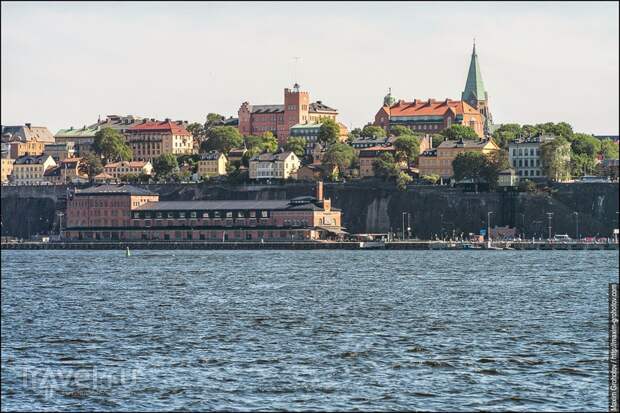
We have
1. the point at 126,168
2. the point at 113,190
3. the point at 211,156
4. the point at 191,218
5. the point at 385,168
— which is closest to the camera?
the point at 191,218

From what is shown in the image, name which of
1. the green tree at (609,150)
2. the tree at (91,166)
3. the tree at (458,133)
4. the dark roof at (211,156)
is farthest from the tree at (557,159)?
the tree at (91,166)

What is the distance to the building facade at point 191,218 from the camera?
14925cm

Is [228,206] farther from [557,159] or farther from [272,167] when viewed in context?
[557,159]

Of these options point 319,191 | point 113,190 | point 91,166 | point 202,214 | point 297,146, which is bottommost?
point 202,214

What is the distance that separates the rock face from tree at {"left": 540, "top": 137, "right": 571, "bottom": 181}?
3.44 meters

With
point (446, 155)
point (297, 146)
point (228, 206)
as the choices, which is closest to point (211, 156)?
point (297, 146)

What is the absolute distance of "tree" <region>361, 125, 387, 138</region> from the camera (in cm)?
19199

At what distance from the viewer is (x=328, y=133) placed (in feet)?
643

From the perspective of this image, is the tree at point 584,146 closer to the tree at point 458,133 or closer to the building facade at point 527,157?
the building facade at point 527,157

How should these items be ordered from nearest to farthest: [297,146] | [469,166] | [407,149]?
[469,166], [407,149], [297,146]

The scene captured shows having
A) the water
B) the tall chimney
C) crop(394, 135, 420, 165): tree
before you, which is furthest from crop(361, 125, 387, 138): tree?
the water

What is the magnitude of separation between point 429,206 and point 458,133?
101 feet

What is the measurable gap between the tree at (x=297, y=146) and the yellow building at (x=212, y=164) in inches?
389

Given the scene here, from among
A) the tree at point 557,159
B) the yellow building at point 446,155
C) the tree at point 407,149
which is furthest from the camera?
the tree at point 407,149
